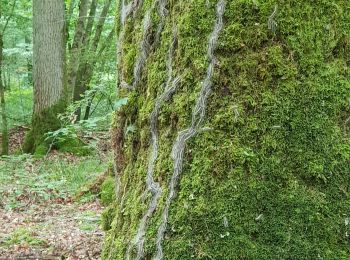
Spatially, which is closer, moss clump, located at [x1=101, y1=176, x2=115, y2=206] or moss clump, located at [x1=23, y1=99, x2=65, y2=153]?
moss clump, located at [x1=101, y1=176, x2=115, y2=206]

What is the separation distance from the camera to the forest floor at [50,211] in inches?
170

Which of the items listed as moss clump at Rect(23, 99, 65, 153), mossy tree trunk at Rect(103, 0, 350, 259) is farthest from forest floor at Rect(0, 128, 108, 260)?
mossy tree trunk at Rect(103, 0, 350, 259)

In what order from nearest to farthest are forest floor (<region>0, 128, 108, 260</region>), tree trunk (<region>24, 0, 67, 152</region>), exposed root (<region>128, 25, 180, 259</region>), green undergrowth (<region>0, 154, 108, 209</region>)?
exposed root (<region>128, 25, 180, 259</region>)
forest floor (<region>0, 128, 108, 260</region>)
green undergrowth (<region>0, 154, 108, 209</region>)
tree trunk (<region>24, 0, 67, 152</region>)

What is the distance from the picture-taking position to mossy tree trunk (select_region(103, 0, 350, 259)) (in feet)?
5.25

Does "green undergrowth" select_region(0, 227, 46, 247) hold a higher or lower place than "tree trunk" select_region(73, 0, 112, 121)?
lower

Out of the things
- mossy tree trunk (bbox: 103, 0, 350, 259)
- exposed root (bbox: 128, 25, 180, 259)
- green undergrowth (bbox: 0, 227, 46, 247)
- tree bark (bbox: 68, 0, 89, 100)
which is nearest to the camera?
mossy tree trunk (bbox: 103, 0, 350, 259)

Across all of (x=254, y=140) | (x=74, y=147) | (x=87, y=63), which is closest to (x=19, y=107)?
(x=87, y=63)

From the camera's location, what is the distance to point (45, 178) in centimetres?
759

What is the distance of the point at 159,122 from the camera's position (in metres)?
1.83

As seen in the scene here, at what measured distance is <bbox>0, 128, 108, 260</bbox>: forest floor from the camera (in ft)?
14.2

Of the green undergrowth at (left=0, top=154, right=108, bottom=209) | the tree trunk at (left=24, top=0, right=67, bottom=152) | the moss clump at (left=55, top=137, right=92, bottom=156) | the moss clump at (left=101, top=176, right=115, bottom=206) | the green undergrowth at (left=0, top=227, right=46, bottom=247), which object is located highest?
the tree trunk at (left=24, top=0, right=67, bottom=152)

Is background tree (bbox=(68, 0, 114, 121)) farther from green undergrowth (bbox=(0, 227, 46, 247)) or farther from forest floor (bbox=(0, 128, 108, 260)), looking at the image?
green undergrowth (bbox=(0, 227, 46, 247))

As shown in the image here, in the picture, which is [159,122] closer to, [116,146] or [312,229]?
[116,146]

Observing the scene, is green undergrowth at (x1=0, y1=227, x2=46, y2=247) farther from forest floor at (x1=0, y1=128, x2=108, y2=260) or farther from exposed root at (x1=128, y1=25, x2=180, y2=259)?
exposed root at (x1=128, y1=25, x2=180, y2=259)
